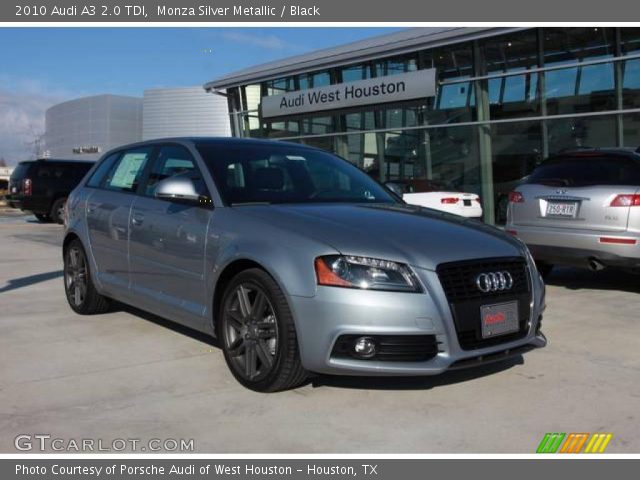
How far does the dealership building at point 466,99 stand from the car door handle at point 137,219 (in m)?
11.5

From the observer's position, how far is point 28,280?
28.1ft

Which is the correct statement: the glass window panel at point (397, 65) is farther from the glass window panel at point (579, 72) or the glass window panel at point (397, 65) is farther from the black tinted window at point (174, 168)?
the black tinted window at point (174, 168)

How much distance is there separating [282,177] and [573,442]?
261 cm

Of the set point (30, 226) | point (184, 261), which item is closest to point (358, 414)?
point (184, 261)

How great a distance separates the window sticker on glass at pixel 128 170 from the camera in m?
5.61

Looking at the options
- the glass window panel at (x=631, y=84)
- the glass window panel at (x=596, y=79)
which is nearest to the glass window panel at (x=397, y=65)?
the glass window panel at (x=596, y=79)

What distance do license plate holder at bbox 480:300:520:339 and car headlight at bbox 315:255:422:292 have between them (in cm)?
47

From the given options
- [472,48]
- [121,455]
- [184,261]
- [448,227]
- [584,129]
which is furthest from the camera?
[472,48]

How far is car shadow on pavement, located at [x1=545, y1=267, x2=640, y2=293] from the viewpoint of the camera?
26.1 feet

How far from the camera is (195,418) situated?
364 centimetres

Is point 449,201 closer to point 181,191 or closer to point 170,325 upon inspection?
point 170,325

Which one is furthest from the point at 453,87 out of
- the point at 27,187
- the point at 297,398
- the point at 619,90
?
the point at 297,398

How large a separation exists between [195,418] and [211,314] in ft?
2.96

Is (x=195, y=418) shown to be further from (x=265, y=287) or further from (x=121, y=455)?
(x=265, y=287)
